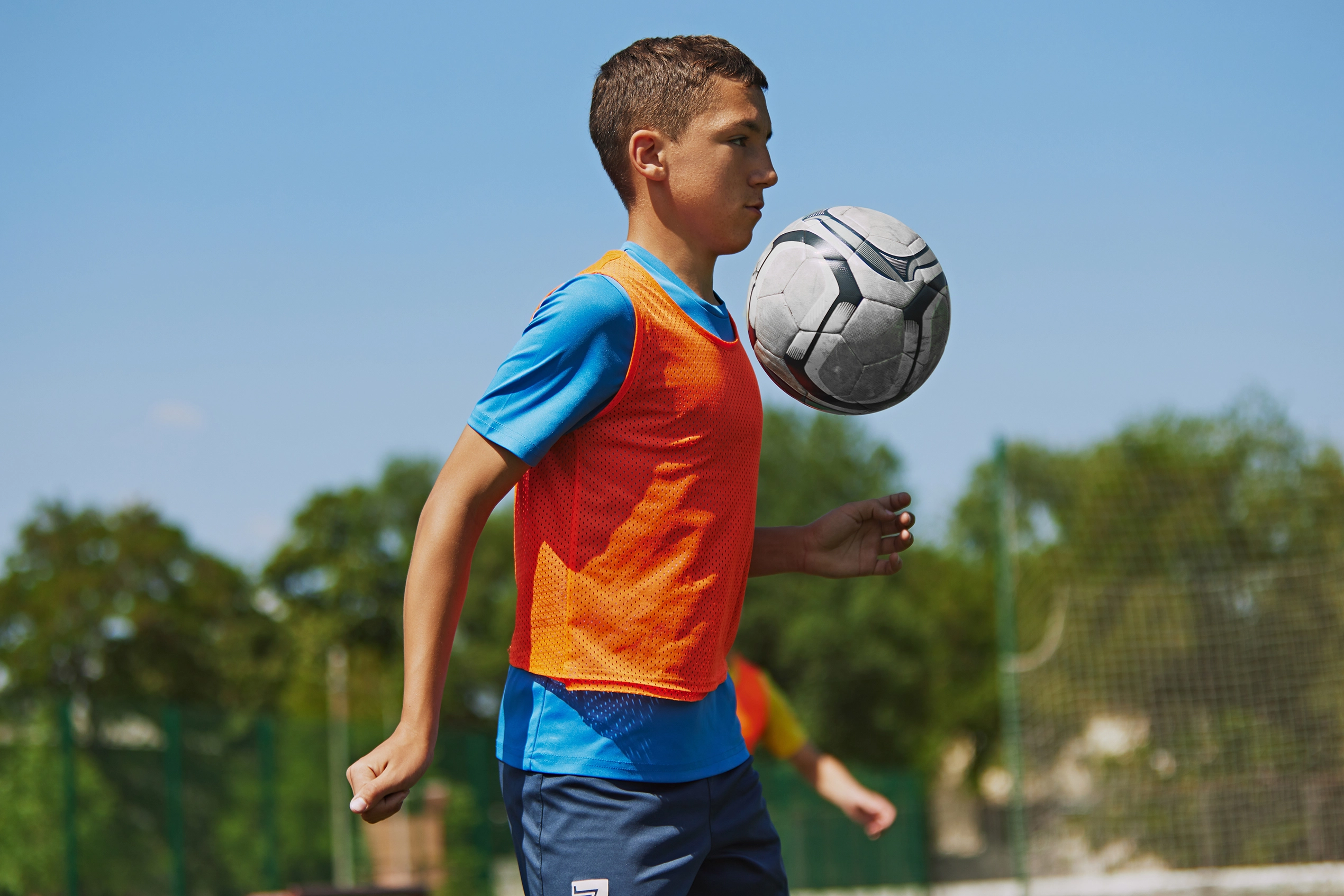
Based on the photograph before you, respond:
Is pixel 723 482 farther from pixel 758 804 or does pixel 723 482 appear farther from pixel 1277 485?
pixel 1277 485

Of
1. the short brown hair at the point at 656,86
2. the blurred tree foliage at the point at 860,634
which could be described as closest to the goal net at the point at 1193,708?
the short brown hair at the point at 656,86

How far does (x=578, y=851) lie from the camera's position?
2.08 metres

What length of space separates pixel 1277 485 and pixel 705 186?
55.7 ft

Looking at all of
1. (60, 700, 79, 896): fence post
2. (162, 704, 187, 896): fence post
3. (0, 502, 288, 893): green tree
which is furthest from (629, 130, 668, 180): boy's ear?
(0, 502, 288, 893): green tree

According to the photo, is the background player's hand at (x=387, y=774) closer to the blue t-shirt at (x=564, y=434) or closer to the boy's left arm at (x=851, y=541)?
the blue t-shirt at (x=564, y=434)

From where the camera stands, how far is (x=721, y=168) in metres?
2.33

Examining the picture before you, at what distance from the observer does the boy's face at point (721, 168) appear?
2330 millimetres

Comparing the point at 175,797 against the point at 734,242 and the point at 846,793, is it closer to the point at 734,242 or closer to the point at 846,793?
the point at 846,793

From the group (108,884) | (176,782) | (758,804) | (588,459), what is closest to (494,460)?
(588,459)

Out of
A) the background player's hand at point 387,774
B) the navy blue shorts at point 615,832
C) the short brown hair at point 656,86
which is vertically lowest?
the navy blue shorts at point 615,832

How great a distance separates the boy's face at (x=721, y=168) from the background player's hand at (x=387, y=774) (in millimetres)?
1037

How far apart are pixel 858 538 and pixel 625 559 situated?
718mm

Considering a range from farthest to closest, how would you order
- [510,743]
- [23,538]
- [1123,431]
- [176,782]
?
[23,538] → [1123,431] → [176,782] → [510,743]

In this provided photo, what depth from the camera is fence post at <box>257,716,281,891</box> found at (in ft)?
39.9
